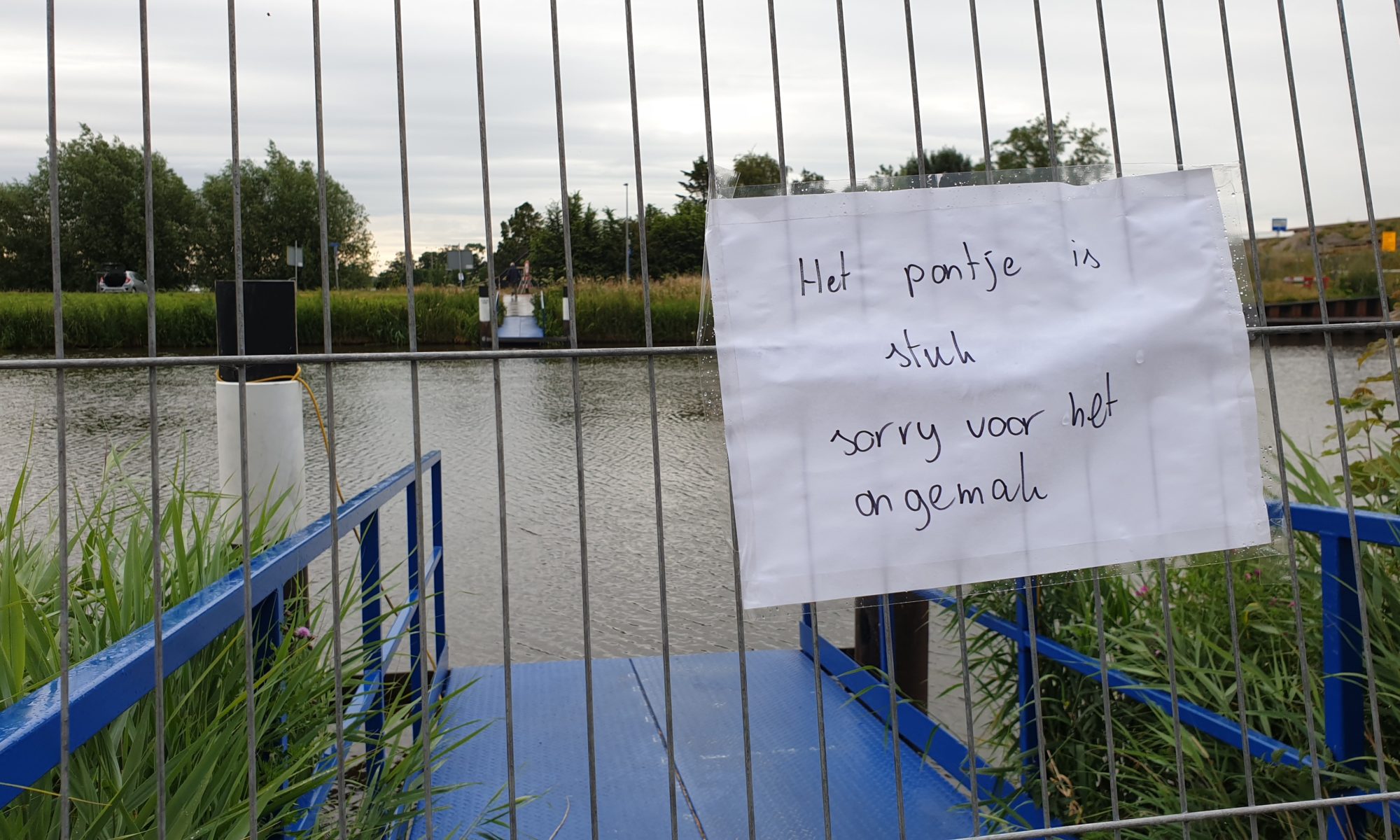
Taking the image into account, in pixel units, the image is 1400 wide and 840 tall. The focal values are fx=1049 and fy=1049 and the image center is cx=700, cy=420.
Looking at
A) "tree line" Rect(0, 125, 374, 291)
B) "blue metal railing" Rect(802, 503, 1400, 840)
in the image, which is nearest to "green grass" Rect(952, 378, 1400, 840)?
"blue metal railing" Rect(802, 503, 1400, 840)

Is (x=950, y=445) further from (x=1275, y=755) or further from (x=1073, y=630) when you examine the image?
(x=1073, y=630)

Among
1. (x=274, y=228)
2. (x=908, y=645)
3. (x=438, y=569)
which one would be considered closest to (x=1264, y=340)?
(x=908, y=645)

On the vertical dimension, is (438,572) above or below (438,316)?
below

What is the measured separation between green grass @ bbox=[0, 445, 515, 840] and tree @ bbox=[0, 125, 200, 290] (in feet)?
1.62

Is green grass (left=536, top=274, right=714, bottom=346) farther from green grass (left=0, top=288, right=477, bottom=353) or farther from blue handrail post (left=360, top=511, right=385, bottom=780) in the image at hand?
blue handrail post (left=360, top=511, right=385, bottom=780)

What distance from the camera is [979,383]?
1709 millimetres

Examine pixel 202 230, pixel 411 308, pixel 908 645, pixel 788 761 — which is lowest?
pixel 788 761

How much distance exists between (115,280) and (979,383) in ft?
7.23

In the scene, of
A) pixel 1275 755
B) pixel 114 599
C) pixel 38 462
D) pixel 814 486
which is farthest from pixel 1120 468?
pixel 38 462

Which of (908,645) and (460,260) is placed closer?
(460,260)

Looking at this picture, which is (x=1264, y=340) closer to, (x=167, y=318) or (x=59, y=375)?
(x=59, y=375)

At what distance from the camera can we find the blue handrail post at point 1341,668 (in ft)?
6.44

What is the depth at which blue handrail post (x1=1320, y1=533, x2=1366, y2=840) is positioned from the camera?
77.2 inches

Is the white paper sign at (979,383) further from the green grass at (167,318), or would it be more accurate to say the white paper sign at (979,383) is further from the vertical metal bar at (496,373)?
the green grass at (167,318)
